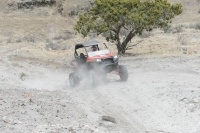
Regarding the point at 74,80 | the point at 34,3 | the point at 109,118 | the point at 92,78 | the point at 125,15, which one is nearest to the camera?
the point at 109,118

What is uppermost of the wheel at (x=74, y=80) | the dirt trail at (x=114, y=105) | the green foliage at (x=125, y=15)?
the green foliage at (x=125, y=15)

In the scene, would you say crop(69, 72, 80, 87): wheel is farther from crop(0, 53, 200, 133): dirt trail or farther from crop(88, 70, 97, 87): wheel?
crop(88, 70, 97, 87): wheel

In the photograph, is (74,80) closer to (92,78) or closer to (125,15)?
(92,78)

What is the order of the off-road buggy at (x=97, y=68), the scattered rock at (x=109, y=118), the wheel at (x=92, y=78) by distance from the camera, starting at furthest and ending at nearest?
1. the off-road buggy at (x=97, y=68)
2. the wheel at (x=92, y=78)
3. the scattered rock at (x=109, y=118)

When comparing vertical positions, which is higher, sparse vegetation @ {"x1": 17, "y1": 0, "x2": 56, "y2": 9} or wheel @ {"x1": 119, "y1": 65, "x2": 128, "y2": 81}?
sparse vegetation @ {"x1": 17, "y1": 0, "x2": 56, "y2": 9}

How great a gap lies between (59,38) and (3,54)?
9967 mm

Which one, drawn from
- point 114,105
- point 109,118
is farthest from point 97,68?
point 109,118

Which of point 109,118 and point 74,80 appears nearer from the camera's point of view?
point 109,118

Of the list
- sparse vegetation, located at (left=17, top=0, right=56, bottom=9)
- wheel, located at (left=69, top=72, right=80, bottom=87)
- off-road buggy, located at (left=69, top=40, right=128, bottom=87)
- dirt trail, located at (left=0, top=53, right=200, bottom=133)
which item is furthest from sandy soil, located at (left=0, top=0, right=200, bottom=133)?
Answer: sparse vegetation, located at (left=17, top=0, right=56, bottom=9)

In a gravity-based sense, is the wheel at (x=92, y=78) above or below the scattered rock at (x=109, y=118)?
below

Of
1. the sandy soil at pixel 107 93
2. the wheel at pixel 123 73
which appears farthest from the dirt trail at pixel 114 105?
the wheel at pixel 123 73

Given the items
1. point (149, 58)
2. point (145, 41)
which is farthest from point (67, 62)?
point (145, 41)

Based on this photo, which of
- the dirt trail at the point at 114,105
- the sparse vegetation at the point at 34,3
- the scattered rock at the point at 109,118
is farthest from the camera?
the sparse vegetation at the point at 34,3

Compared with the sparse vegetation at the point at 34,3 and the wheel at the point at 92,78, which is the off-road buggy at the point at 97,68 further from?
the sparse vegetation at the point at 34,3
